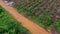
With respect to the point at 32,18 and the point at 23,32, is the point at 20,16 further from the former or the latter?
the point at 23,32

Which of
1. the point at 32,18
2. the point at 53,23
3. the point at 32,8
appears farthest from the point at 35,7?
the point at 53,23

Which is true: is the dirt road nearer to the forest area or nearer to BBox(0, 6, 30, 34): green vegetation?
the forest area

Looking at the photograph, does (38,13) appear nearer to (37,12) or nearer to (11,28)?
(37,12)

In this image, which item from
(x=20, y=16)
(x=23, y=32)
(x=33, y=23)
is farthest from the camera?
(x=20, y=16)

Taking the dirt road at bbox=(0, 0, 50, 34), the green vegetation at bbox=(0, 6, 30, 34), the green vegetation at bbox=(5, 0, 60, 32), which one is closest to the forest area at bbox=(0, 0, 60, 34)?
the green vegetation at bbox=(5, 0, 60, 32)

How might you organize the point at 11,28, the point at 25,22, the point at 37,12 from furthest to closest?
1. the point at 37,12
2. the point at 25,22
3. the point at 11,28

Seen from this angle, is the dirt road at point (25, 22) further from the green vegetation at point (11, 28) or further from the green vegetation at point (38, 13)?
the green vegetation at point (11, 28)

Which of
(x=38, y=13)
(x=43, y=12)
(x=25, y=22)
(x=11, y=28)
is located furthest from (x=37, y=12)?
(x=11, y=28)

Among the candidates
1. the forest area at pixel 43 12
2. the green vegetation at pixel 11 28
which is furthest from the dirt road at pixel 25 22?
the green vegetation at pixel 11 28
